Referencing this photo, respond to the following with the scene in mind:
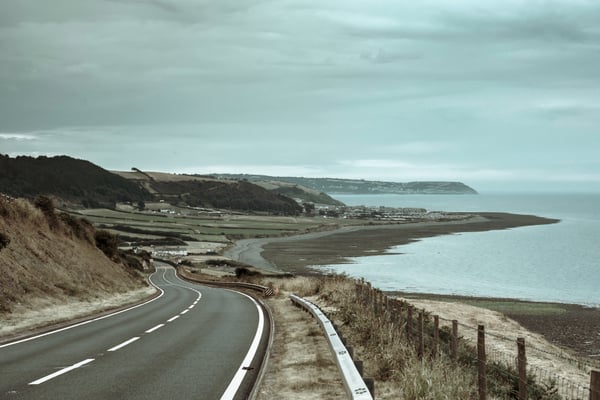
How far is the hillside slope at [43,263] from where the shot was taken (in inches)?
996

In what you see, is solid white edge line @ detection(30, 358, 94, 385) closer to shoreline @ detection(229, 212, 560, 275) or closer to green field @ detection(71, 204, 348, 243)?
shoreline @ detection(229, 212, 560, 275)

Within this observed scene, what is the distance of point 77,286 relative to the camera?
103 feet

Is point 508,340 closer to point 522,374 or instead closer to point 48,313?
point 522,374

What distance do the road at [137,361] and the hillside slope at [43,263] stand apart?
5.56m

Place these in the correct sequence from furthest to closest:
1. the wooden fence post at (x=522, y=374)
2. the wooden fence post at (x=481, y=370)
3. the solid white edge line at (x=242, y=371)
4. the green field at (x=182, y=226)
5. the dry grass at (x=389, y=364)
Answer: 1. the green field at (x=182, y=226)
2. the solid white edge line at (x=242, y=371)
3. the dry grass at (x=389, y=364)
4. the wooden fence post at (x=481, y=370)
5. the wooden fence post at (x=522, y=374)

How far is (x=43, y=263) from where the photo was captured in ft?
101

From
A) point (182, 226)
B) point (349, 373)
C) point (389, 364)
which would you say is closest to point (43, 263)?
point (389, 364)

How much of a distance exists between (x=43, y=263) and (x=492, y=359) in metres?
21.3

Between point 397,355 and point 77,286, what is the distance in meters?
24.2

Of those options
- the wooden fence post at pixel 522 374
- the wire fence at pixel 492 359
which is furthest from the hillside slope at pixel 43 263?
the wooden fence post at pixel 522 374

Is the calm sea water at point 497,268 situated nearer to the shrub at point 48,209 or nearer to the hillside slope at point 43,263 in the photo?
the hillside slope at point 43,263

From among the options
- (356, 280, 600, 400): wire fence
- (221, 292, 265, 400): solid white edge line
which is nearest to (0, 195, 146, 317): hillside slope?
(221, 292, 265, 400): solid white edge line

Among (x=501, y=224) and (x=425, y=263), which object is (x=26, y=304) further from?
(x=501, y=224)

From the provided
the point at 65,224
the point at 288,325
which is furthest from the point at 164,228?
the point at 288,325
